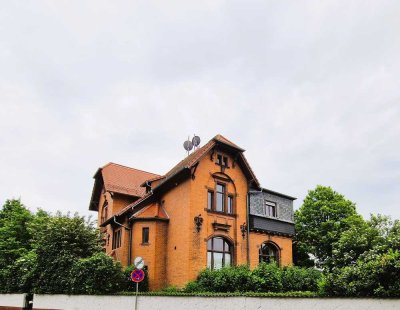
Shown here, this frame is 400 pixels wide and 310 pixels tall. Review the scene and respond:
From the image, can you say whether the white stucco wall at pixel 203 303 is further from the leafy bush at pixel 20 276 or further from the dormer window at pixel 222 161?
the dormer window at pixel 222 161

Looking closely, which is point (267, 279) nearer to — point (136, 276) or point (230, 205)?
point (136, 276)

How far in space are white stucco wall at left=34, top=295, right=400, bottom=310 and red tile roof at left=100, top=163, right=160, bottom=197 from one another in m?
11.1

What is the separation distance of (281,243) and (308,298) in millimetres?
16745

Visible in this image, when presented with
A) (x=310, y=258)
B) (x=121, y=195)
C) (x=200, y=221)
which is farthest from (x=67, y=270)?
(x=310, y=258)

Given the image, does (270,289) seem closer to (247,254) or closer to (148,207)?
(247,254)

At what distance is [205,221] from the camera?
23797 millimetres

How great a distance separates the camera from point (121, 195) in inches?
1270

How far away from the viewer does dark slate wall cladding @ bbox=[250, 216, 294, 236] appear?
26.3m

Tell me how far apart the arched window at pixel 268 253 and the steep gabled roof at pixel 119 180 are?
1080 cm

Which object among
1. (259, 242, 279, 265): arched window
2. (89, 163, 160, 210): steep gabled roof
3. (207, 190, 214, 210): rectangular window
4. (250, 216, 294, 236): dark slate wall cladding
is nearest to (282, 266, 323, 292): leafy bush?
(259, 242, 279, 265): arched window

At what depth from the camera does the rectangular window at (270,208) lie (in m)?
27.9

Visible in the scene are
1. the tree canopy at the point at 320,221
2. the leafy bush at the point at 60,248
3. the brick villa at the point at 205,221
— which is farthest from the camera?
the tree canopy at the point at 320,221

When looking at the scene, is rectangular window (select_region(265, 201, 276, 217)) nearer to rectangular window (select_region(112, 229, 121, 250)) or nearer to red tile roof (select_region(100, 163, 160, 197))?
red tile roof (select_region(100, 163, 160, 197))

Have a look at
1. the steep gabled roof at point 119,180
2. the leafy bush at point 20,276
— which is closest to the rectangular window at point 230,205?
the steep gabled roof at point 119,180
